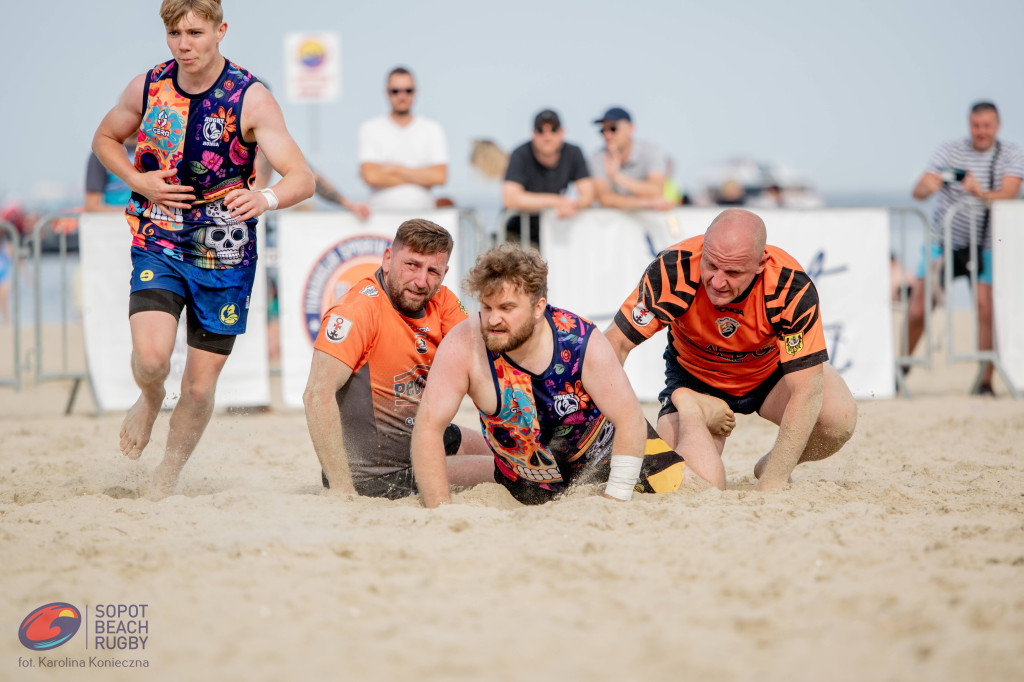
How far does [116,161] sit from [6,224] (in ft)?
12.5

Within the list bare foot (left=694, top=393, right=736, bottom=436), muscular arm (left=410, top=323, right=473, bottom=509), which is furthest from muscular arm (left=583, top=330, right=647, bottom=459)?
bare foot (left=694, top=393, right=736, bottom=436)

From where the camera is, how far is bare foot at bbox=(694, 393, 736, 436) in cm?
450

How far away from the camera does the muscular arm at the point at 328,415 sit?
3744 millimetres

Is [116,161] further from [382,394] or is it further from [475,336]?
[475,336]

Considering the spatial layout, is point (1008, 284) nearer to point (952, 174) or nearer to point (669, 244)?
point (952, 174)

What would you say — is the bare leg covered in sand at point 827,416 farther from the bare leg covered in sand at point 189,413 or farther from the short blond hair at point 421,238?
the bare leg covered in sand at point 189,413

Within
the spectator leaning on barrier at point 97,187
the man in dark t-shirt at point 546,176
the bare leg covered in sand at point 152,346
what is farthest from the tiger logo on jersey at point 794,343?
the spectator leaning on barrier at point 97,187

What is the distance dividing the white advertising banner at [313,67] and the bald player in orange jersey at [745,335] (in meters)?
7.92

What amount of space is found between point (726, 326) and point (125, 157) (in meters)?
2.82

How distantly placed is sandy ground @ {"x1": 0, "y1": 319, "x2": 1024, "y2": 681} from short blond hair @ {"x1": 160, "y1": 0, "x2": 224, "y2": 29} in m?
2.01

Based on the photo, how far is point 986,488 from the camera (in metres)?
4.08

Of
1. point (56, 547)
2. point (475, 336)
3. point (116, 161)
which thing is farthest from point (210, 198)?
point (56, 547)

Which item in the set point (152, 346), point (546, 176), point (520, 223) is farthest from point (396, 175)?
point (152, 346)

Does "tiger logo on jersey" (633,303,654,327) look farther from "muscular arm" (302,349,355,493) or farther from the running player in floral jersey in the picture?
the running player in floral jersey
